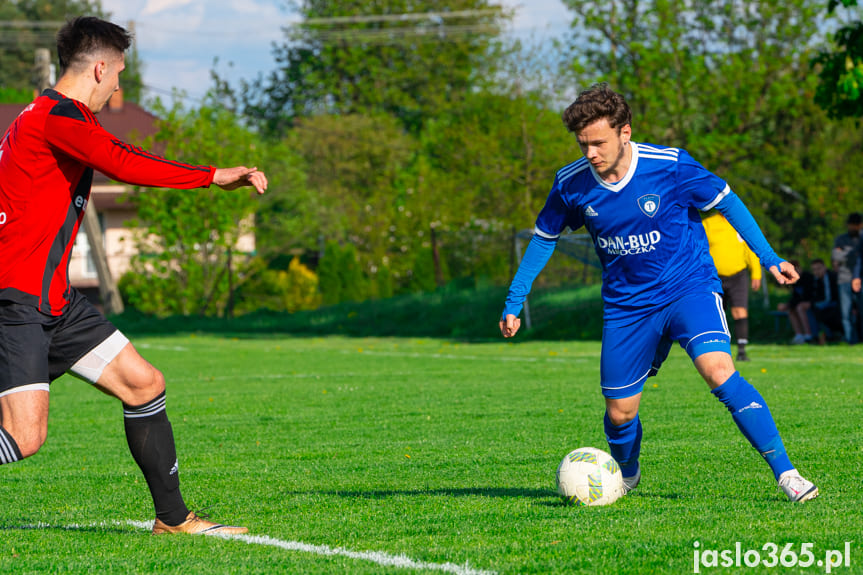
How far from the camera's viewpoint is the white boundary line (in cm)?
417

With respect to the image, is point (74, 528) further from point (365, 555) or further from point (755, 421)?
point (755, 421)

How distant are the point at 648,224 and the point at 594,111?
0.66 m

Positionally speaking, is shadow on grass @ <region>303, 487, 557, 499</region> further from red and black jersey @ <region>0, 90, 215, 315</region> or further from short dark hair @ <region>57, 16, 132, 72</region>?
short dark hair @ <region>57, 16, 132, 72</region>

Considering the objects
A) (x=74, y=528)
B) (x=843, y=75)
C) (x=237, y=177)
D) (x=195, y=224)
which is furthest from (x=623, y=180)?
(x=195, y=224)

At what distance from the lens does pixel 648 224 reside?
5.68 metres

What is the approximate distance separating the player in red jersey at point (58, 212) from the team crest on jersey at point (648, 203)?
6.81ft

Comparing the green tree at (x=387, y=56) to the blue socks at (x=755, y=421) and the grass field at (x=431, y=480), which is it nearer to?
the grass field at (x=431, y=480)

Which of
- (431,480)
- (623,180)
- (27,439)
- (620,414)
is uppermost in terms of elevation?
(623,180)

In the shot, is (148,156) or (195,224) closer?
(148,156)

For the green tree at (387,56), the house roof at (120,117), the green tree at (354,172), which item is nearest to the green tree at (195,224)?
the green tree at (354,172)

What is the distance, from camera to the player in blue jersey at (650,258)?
18.2 ft

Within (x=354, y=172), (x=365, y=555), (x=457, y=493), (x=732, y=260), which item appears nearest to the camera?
(x=365, y=555)

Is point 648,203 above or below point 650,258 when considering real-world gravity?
above

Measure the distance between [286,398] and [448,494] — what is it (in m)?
6.37
